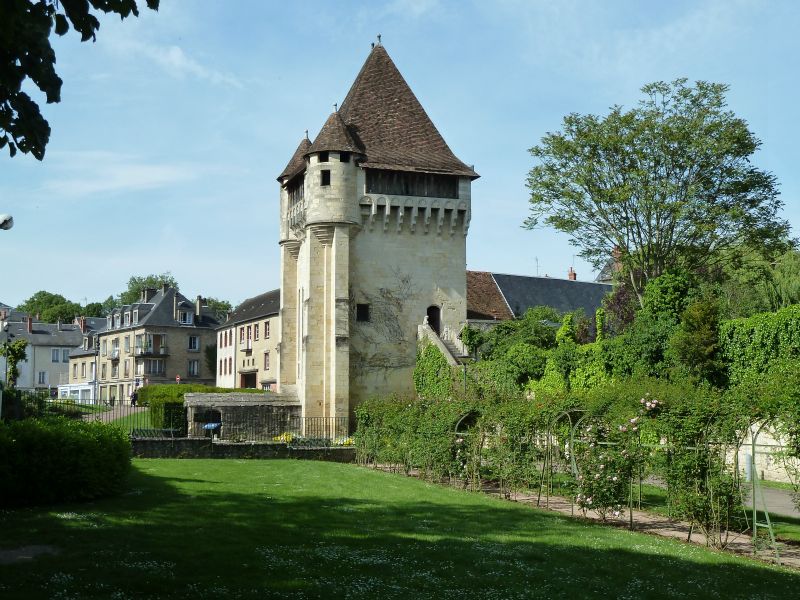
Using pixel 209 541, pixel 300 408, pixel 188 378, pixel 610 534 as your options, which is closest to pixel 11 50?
pixel 209 541

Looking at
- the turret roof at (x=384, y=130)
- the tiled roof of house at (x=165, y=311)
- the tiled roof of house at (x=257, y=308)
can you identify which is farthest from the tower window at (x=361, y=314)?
the tiled roof of house at (x=165, y=311)

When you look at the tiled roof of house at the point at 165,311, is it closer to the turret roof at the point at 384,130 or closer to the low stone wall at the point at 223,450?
the turret roof at the point at 384,130

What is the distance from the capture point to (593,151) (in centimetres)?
3164

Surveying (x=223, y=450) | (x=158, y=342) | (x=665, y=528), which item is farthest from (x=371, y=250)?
(x=158, y=342)

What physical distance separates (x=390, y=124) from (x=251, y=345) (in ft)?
106

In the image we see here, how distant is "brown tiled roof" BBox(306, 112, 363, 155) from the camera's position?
3500 cm

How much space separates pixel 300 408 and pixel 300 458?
25.1 feet

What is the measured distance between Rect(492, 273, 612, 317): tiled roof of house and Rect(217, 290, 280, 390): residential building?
16968mm

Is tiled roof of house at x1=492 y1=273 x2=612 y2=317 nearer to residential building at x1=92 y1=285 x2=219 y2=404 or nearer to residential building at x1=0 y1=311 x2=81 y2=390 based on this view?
residential building at x1=92 y1=285 x2=219 y2=404

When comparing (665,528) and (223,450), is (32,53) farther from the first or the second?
(223,450)

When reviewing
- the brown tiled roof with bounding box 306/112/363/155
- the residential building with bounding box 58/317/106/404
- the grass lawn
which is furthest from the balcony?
the grass lawn

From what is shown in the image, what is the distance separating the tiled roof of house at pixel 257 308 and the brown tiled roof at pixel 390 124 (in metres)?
24.5

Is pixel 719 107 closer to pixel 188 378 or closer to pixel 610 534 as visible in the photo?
pixel 610 534

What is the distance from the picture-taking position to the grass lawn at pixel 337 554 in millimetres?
9000
